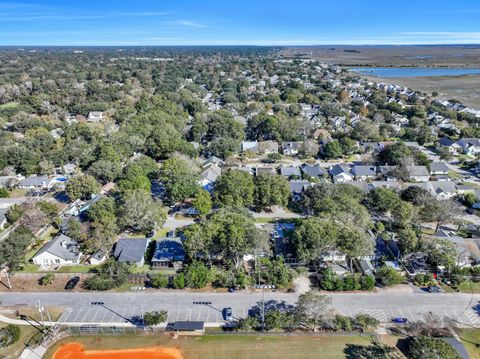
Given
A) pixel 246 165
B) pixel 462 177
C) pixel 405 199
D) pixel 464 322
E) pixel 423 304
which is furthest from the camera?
pixel 246 165

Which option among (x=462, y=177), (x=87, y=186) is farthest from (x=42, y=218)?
(x=462, y=177)

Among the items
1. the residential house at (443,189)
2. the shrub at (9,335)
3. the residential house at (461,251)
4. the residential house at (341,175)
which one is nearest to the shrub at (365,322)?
the residential house at (461,251)

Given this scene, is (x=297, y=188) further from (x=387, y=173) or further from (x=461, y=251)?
(x=461, y=251)

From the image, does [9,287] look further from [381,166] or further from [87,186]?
[381,166]

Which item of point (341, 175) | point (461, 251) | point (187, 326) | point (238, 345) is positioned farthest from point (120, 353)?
point (341, 175)

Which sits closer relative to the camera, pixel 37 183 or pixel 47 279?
pixel 47 279

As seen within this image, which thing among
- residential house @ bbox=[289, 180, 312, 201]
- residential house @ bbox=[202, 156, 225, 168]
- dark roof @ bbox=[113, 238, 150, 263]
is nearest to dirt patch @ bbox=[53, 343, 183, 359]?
dark roof @ bbox=[113, 238, 150, 263]
